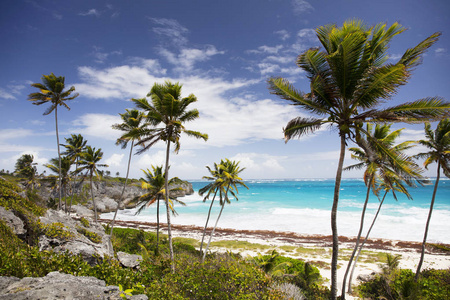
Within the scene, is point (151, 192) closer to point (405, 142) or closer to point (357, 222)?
point (405, 142)

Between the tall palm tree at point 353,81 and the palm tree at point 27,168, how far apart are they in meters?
43.3

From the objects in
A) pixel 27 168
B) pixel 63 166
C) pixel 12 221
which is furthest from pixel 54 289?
pixel 27 168

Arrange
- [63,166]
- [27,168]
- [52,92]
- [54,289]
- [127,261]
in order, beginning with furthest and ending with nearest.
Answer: [27,168] → [63,166] → [52,92] → [127,261] → [54,289]

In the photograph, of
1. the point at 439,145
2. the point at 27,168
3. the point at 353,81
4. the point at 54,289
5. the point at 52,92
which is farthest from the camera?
the point at 27,168

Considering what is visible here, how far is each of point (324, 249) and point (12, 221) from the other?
25.9 metres

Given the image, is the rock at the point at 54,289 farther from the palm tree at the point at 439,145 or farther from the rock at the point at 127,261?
the palm tree at the point at 439,145

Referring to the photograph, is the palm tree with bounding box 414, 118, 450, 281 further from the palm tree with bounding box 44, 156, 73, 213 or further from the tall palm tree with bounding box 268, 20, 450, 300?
the palm tree with bounding box 44, 156, 73, 213

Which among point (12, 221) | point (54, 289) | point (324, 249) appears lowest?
point (324, 249)

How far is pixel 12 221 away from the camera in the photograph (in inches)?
292

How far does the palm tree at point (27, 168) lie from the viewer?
35.2 metres

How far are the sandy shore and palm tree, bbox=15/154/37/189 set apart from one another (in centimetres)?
2168

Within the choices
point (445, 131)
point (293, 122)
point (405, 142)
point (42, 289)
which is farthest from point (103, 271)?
point (445, 131)

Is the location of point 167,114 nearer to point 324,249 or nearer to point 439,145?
point 439,145

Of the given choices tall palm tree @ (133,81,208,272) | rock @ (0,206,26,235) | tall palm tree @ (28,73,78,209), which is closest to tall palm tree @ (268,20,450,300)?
tall palm tree @ (133,81,208,272)
